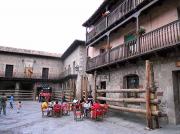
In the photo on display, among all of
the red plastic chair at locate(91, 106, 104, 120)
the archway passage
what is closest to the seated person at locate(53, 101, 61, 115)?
the red plastic chair at locate(91, 106, 104, 120)

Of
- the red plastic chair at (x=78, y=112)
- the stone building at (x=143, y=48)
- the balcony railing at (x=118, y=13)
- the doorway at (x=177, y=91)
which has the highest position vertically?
the balcony railing at (x=118, y=13)

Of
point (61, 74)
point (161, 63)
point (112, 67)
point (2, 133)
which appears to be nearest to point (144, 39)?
point (161, 63)

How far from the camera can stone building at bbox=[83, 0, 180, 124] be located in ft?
31.4

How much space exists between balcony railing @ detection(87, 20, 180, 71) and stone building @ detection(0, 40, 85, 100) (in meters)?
14.4

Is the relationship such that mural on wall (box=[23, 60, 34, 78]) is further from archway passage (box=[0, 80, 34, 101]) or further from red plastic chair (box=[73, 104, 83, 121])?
red plastic chair (box=[73, 104, 83, 121])

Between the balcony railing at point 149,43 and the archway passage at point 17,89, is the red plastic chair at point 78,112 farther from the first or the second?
the archway passage at point 17,89

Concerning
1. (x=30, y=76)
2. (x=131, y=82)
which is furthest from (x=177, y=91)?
(x=30, y=76)

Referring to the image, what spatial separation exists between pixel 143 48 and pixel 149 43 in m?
0.52

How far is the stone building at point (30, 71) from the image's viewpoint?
29922 millimetres

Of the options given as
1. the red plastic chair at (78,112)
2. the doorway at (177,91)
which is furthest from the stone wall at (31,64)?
the doorway at (177,91)

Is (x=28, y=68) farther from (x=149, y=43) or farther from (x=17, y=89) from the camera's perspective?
(x=149, y=43)

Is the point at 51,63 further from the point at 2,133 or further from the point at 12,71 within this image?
the point at 2,133

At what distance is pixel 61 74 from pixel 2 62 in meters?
9.19

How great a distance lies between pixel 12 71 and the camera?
31219mm
